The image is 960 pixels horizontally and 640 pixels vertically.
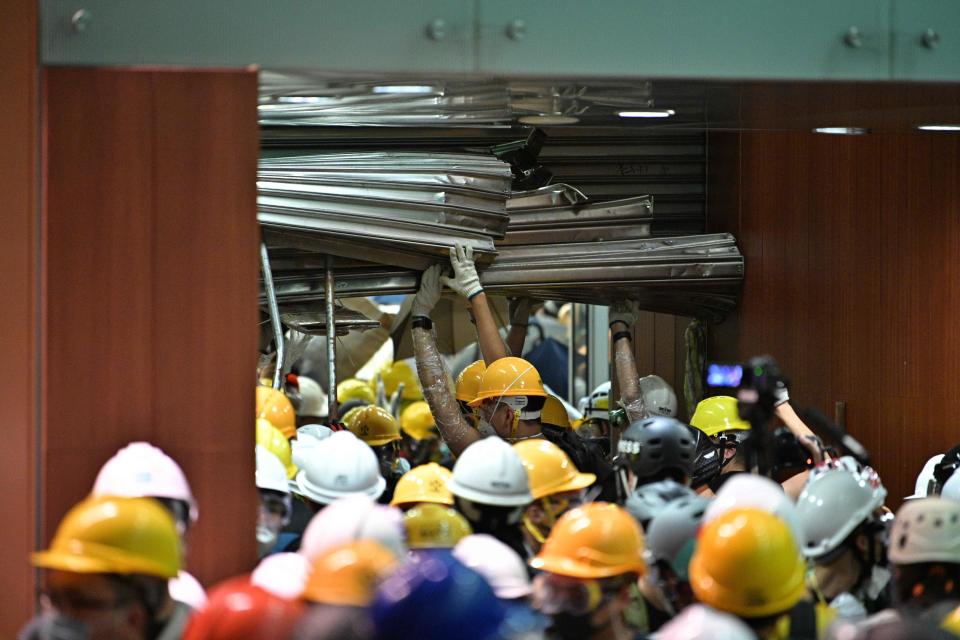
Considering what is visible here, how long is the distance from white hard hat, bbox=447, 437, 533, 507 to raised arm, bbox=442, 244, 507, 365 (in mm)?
Result: 2151

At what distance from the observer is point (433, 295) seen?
706cm

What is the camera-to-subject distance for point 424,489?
5.08 metres

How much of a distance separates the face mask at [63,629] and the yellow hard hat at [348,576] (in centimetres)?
56

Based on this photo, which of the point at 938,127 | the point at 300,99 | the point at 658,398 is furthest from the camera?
the point at 658,398

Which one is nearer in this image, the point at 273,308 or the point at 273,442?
the point at 273,442

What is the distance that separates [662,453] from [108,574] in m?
2.30

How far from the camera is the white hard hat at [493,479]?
4.80 meters

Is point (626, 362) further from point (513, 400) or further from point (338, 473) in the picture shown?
point (338, 473)

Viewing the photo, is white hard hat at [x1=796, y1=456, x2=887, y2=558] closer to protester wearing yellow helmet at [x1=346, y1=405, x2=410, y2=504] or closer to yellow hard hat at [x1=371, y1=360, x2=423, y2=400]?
protester wearing yellow helmet at [x1=346, y1=405, x2=410, y2=504]

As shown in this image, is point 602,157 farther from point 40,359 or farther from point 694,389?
point 40,359

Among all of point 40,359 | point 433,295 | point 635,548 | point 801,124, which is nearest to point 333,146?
point 433,295

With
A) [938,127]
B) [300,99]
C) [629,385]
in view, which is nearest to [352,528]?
[300,99]

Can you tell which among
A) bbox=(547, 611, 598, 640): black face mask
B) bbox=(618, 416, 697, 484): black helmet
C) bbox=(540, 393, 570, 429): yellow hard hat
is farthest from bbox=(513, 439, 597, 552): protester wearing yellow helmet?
bbox=(540, 393, 570, 429): yellow hard hat

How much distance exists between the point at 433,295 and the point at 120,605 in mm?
3899
